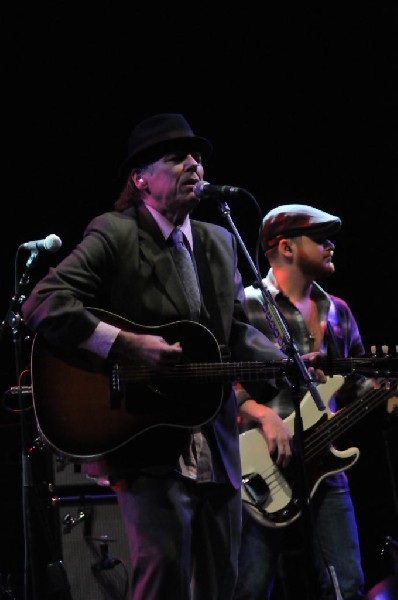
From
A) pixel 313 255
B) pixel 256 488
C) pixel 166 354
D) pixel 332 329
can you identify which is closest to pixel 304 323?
pixel 332 329

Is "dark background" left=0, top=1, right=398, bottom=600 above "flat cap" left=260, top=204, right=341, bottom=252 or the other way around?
above

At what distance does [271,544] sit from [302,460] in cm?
165

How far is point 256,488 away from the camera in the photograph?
13.6 ft

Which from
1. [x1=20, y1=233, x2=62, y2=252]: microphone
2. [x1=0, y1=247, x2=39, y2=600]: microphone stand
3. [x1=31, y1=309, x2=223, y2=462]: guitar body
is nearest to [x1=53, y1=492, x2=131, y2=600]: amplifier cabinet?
[x1=0, y1=247, x2=39, y2=600]: microphone stand

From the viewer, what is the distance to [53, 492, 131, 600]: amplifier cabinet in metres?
5.05

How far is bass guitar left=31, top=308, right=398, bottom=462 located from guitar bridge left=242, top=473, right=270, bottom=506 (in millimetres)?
1351

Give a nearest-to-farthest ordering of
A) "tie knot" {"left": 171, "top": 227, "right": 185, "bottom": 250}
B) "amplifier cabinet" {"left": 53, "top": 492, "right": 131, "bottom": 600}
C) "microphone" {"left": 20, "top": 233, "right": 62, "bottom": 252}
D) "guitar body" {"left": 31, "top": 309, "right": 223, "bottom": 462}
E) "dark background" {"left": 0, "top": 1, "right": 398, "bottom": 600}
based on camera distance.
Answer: "guitar body" {"left": 31, "top": 309, "right": 223, "bottom": 462} → "tie knot" {"left": 171, "top": 227, "right": 185, "bottom": 250} → "microphone" {"left": 20, "top": 233, "right": 62, "bottom": 252} → "amplifier cabinet" {"left": 53, "top": 492, "right": 131, "bottom": 600} → "dark background" {"left": 0, "top": 1, "right": 398, "bottom": 600}

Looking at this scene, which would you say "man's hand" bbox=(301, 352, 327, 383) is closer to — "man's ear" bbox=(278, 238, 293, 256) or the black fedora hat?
the black fedora hat

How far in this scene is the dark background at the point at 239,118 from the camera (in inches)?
236

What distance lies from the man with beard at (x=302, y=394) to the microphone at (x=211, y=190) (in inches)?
36.0

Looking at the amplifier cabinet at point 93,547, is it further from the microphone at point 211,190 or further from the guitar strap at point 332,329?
the microphone at point 211,190

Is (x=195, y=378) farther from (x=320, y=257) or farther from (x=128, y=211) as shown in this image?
(x=320, y=257)

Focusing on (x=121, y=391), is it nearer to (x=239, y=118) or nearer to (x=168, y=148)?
(x=168, y=148)

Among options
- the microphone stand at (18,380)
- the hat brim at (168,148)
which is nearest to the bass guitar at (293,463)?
the microphone stand at (18,380)
